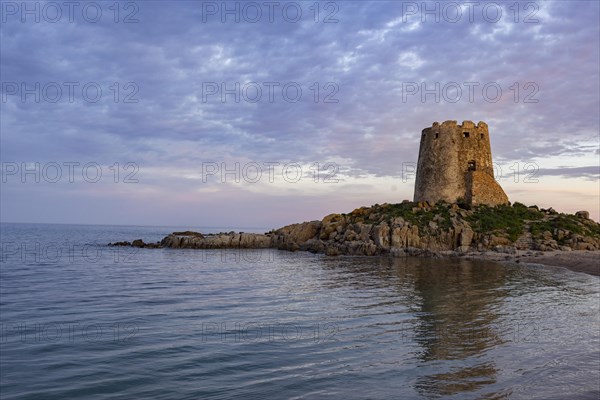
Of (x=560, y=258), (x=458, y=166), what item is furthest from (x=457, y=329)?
(x=458, y=166)

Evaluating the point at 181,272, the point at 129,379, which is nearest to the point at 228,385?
the point at 129,379

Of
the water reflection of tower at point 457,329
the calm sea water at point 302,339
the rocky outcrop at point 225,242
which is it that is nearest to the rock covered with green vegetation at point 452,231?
the rocky outcrop at point 225,242

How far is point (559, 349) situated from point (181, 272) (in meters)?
24.2

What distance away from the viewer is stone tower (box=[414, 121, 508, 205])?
53594mm

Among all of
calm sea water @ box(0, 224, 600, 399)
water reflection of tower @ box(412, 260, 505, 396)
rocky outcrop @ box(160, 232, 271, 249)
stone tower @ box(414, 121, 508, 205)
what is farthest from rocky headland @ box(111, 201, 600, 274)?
calm sea water @ box(0, 224, 600, 399)

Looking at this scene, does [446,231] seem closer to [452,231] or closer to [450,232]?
[450,232]

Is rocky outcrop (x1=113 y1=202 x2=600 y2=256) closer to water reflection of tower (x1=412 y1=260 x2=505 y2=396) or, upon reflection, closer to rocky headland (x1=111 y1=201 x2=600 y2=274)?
rocky headland (x1=111 y1=201 x2=600 y2=274)

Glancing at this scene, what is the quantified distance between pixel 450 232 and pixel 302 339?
3497 centimetres

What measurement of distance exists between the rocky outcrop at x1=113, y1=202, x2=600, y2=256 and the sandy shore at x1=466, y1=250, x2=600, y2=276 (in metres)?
1.96

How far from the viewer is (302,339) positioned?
486 inches

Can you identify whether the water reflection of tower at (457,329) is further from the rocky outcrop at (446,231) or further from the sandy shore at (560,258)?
the rocky outcrop at (446,231)

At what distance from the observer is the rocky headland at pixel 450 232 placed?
138ft

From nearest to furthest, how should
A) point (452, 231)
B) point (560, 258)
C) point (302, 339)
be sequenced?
1. point (302, 339)
2. point (560, 258)
3. point (452, 231)

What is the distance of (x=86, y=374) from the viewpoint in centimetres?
952
